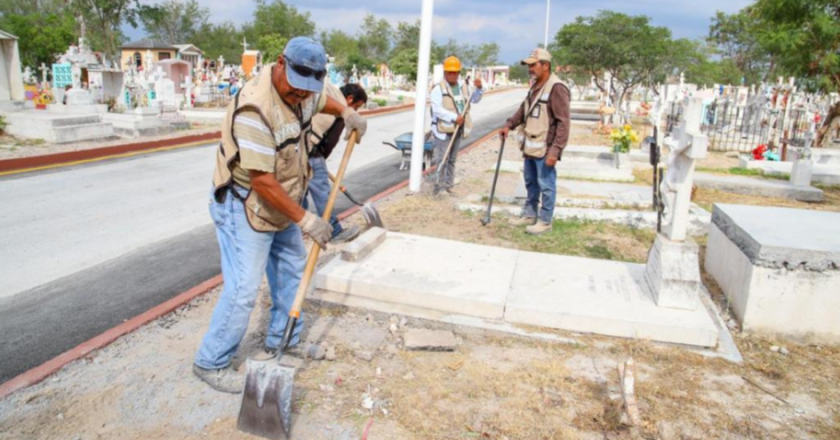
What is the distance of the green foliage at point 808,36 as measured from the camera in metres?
12.8

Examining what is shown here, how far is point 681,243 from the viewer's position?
4.08 meters

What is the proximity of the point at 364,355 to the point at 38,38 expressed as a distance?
135 ft

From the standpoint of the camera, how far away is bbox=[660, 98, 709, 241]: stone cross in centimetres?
398

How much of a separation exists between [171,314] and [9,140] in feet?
33.1

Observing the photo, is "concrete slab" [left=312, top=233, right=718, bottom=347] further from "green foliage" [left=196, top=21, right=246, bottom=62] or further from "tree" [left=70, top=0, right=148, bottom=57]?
"green foliage" [left=196, top=21, right=246, bottom=62]

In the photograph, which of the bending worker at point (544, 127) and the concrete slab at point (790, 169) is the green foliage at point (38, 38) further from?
the bending worker at point (544, 127)

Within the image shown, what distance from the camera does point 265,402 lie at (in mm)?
2764

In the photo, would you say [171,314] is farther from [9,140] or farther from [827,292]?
[9,140]

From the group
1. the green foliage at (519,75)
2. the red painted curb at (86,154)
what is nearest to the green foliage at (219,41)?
the green foliage at (519,75)

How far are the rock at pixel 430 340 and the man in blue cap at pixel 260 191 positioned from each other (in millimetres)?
838

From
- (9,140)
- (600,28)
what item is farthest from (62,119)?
(600,28)

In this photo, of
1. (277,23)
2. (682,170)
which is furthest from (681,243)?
(277,23)

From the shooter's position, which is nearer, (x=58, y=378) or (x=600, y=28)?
(x=58, y=378)

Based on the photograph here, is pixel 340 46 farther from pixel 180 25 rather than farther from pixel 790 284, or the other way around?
pixel 790 284
